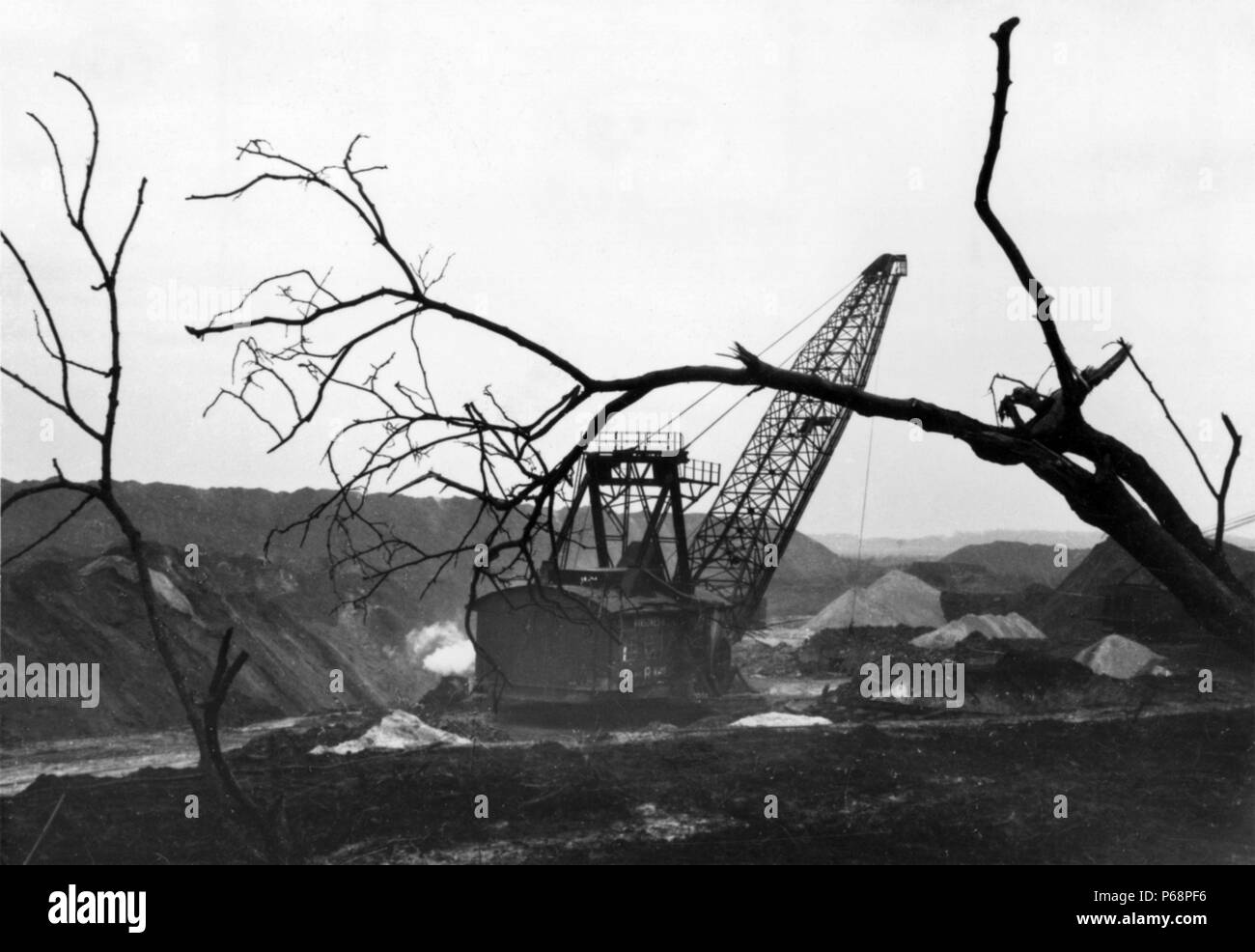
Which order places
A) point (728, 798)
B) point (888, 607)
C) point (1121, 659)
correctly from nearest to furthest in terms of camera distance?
point (728, 798), point (1121, 659), point (888, 607)

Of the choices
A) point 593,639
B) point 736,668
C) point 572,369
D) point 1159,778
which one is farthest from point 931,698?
point 572,369

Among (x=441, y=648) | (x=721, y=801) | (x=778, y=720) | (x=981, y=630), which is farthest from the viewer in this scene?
(x=441, y=648)

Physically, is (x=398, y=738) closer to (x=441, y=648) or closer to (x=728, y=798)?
(x=728, y=798)

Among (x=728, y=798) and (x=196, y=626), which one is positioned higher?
(x=196, y=626)

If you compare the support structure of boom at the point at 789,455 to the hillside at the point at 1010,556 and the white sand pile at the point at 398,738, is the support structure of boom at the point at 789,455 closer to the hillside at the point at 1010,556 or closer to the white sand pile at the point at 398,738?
the white sand pile at the point at 398,738

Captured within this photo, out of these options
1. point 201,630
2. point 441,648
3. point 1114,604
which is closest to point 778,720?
point 1114,604

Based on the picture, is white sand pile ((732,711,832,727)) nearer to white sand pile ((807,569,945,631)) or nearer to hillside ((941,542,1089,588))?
white sand pile ((807,569,945,631))

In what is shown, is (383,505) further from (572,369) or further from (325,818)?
(572,369)
